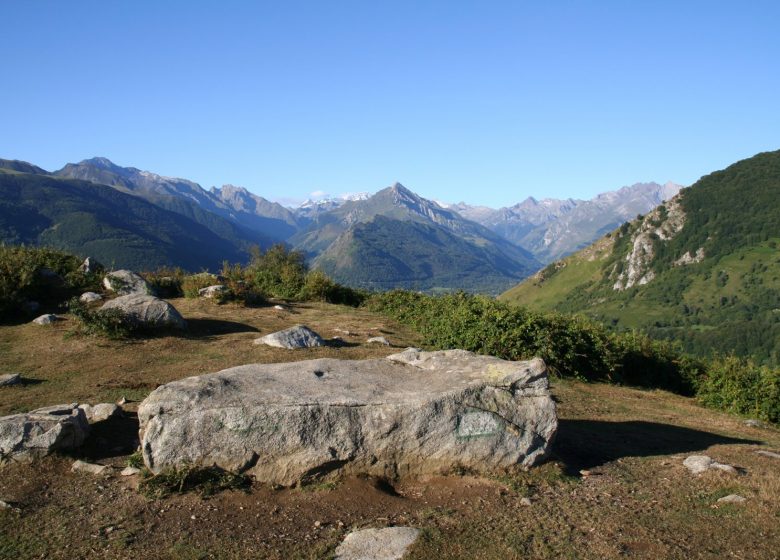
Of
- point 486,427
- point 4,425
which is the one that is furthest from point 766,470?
point 4,425

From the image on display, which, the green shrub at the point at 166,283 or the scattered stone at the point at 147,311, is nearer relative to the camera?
the scattered stone at the point at 147,311

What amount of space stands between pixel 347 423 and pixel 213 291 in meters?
20.8

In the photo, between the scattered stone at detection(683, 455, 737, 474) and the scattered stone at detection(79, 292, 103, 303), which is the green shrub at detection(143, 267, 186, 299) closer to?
the scattered stone at detection(79, 292, 103, 303)

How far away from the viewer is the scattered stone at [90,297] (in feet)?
79.5

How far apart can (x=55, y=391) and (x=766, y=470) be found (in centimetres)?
1653

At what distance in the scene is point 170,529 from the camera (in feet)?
25.5

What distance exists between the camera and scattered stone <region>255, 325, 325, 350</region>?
19.4 m

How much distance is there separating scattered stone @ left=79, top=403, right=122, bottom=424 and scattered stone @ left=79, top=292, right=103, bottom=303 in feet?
46.0

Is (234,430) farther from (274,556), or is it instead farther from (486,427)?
(486,427)

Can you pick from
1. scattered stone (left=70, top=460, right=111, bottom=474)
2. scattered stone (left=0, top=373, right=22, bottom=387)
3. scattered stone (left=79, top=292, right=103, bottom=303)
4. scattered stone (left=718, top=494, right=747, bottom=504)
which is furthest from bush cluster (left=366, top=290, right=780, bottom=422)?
scattered stone (left=79, top=292, right=103, bottom=303)

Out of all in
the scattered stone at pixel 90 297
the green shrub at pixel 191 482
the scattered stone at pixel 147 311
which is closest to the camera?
the green shrub at pixel 191 482

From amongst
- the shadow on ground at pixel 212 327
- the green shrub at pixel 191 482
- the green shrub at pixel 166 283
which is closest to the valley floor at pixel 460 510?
the green shrub at pixel 191 482

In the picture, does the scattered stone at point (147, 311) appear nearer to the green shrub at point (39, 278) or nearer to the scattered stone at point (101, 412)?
the green shrub at point (39, 278)

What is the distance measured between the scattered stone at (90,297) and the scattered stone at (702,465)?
23.8 m
